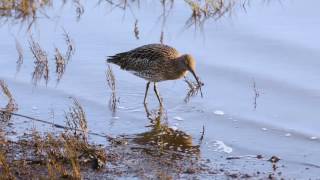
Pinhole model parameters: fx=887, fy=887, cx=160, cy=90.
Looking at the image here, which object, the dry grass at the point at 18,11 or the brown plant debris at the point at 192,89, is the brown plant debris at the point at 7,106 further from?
the dry grass at the point at 18,11

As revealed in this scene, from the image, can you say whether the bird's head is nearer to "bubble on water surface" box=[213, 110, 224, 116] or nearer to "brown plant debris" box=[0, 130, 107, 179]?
"bubble on water surface" box=[213, 110, 224, 116]

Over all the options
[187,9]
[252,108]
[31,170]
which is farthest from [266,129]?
[187,9]

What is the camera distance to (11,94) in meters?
10.7

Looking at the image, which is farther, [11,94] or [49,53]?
[49,53]

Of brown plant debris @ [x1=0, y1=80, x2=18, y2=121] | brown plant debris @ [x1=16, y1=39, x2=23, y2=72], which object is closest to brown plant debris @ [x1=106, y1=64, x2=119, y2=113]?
brown plant debris @ [x1=0, y1=80, x2=18, y2=121]

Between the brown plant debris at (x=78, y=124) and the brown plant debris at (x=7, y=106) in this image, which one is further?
the brown plant debris at (x=7, y=106)

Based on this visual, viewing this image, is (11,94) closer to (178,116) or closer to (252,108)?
(178,116)

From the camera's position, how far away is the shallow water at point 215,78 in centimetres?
978

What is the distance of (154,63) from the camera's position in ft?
37.6

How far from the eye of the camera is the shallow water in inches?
385

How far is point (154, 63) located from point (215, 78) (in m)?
0.85

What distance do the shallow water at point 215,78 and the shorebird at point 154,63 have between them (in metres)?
0.24

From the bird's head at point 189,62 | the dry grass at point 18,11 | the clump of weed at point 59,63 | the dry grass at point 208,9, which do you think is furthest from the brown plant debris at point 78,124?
the dry grass at point 208,9

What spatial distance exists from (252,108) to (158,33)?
2897 mm
